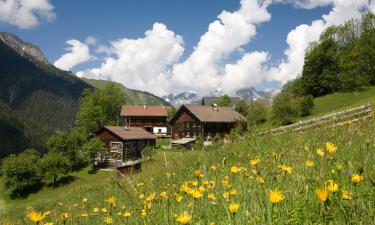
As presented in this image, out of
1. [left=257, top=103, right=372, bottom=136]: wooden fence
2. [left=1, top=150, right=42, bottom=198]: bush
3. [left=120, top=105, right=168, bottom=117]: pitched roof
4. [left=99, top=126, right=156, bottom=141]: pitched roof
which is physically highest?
[left=120, top=105, right=168, bottom=117]: pitched roof

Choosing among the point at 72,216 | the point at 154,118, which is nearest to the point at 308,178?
the point at 72,216

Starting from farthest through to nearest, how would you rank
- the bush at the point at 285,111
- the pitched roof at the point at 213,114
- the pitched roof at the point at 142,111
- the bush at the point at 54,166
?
1. the pitched roof at the point at 142,111
2. the pitched roof at the point at 213,114
3. the bush at the point at 285,111
4. the bush at the point at 54,166

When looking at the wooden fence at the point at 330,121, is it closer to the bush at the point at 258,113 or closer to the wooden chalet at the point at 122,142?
the wooden chalet at the point at 122,142

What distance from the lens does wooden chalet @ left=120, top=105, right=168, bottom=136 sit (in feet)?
293

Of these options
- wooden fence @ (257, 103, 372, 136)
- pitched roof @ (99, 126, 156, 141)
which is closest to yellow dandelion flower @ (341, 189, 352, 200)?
wooden fence @ (257, 103, 372, 136)

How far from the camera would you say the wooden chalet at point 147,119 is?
89.4 m

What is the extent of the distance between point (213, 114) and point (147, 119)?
2668cm

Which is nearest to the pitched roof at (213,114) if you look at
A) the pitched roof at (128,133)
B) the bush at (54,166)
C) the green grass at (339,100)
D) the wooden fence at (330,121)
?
the pitched roof at (128,133)

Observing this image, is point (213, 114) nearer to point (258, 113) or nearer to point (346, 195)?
point (258, 113)

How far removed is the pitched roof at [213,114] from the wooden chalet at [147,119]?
22613mm

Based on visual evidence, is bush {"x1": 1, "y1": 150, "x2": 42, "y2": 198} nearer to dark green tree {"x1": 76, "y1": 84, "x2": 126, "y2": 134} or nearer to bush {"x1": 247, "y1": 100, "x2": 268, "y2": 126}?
dark green tree {"x1": 76, "y1": 84, "x2": 126, "y2": 134}

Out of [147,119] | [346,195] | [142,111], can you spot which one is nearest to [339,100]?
[147,119]

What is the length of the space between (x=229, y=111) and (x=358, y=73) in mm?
24622

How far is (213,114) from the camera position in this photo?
68562 millimetres
